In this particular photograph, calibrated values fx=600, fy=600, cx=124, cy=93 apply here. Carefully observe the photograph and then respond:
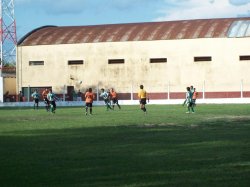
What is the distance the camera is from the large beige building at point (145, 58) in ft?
198

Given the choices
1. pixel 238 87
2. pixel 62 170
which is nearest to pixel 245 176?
pixel 62 170

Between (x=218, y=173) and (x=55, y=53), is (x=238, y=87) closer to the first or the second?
(x=55, y=53)

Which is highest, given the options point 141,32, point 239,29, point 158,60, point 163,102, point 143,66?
point 141,32

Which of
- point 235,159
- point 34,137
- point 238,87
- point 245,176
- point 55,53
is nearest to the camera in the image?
point 245,176

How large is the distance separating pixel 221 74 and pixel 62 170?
168 ft

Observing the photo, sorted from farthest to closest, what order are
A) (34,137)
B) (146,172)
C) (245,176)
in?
1. (34,137)
2. (146,172)
3. (245,176)

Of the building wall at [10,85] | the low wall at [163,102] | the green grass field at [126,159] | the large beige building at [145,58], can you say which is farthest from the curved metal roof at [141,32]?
the green grass field at [126,159]

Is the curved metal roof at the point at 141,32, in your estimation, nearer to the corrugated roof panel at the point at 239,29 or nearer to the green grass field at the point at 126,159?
the corrugated roof panel at the point at 239,29

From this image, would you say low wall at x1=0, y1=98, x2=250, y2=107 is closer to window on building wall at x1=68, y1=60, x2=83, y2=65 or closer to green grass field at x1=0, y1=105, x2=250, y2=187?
window on building wall at x1=68, y1=60, x2=83, y2=65

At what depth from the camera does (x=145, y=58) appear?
64062 mm

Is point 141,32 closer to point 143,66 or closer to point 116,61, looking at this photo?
point 116,61

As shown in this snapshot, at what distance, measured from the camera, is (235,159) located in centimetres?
1183

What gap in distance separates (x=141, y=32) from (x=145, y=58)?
4035 mm

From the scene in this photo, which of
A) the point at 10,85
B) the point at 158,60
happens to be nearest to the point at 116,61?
the point at 158,60
